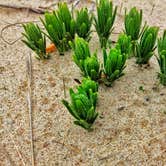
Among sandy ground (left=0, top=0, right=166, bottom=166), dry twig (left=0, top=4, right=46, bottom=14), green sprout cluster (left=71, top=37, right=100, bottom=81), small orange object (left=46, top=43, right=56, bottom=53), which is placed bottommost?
sandy ground (left=0, top=0, right=166, bottom=166)

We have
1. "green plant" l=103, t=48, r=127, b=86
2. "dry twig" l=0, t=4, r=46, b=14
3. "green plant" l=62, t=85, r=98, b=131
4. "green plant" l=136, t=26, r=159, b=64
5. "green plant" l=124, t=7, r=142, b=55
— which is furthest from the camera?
"dry twig" l=0, t=4, r=46, b=14

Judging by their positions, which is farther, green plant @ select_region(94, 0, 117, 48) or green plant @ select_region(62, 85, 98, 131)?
green plant @ select_region(94, 0, 117, 48)

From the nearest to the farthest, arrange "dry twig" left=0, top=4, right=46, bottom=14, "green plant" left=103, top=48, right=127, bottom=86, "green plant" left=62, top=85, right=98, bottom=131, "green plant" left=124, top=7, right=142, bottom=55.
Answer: "green plant" left=62, top=85, right=98, bottom=131
"green plant" left=103, top=48, right=127, bottom=86
"green plant" left=124, top=7, right=142, bottom=55
"dry twig" left=0, top=4, right=46, bottom=14

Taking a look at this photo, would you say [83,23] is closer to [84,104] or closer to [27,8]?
[84,104]

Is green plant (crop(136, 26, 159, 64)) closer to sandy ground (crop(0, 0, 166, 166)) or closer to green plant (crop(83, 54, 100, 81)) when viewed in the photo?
sandy ground (crop(0, 0, 166, 166))

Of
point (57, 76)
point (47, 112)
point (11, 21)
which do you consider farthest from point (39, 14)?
point (47, 112)

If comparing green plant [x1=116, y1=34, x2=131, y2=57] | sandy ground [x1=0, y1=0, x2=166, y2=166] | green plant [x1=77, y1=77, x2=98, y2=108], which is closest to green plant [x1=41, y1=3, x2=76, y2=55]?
sandy ground [x1=0, y1=0, x2=166, y2=166]

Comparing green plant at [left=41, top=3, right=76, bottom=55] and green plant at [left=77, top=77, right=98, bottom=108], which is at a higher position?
green plant at [left=41, top=3, right=76, bottom=55]
